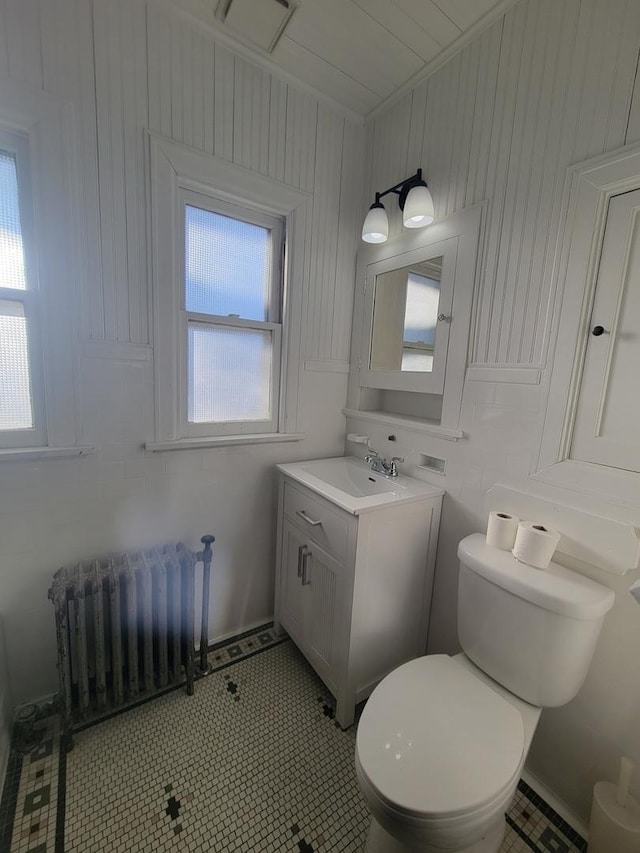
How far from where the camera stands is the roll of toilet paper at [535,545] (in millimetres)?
1081

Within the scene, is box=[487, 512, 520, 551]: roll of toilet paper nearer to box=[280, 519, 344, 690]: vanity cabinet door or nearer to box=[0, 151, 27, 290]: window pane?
box=[280, 519, 344, 690]: vanity cabinet door

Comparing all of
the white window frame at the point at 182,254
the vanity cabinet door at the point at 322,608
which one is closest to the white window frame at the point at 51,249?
the white window frame at the point at 182,254

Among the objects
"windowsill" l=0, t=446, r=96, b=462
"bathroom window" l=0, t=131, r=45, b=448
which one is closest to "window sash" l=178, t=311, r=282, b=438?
Result: "windowsill" l=0, t=446, r=96, b=462

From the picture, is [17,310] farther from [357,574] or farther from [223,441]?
[357,574]

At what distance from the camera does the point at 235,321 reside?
164 centimetres

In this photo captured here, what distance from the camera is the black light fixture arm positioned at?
4.83 ft

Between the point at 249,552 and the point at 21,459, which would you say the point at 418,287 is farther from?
the point at 21,459

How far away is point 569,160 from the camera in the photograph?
3.63ft

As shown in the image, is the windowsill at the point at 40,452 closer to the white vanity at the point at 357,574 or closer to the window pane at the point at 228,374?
the window pane at the point at 228,374

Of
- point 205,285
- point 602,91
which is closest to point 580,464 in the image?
point 602,91

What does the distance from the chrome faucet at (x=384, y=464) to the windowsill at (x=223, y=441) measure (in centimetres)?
38

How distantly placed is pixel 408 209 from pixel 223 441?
1245mm

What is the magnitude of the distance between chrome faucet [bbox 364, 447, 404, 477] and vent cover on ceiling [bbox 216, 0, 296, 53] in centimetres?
176

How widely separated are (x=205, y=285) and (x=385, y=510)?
1.21 meters
